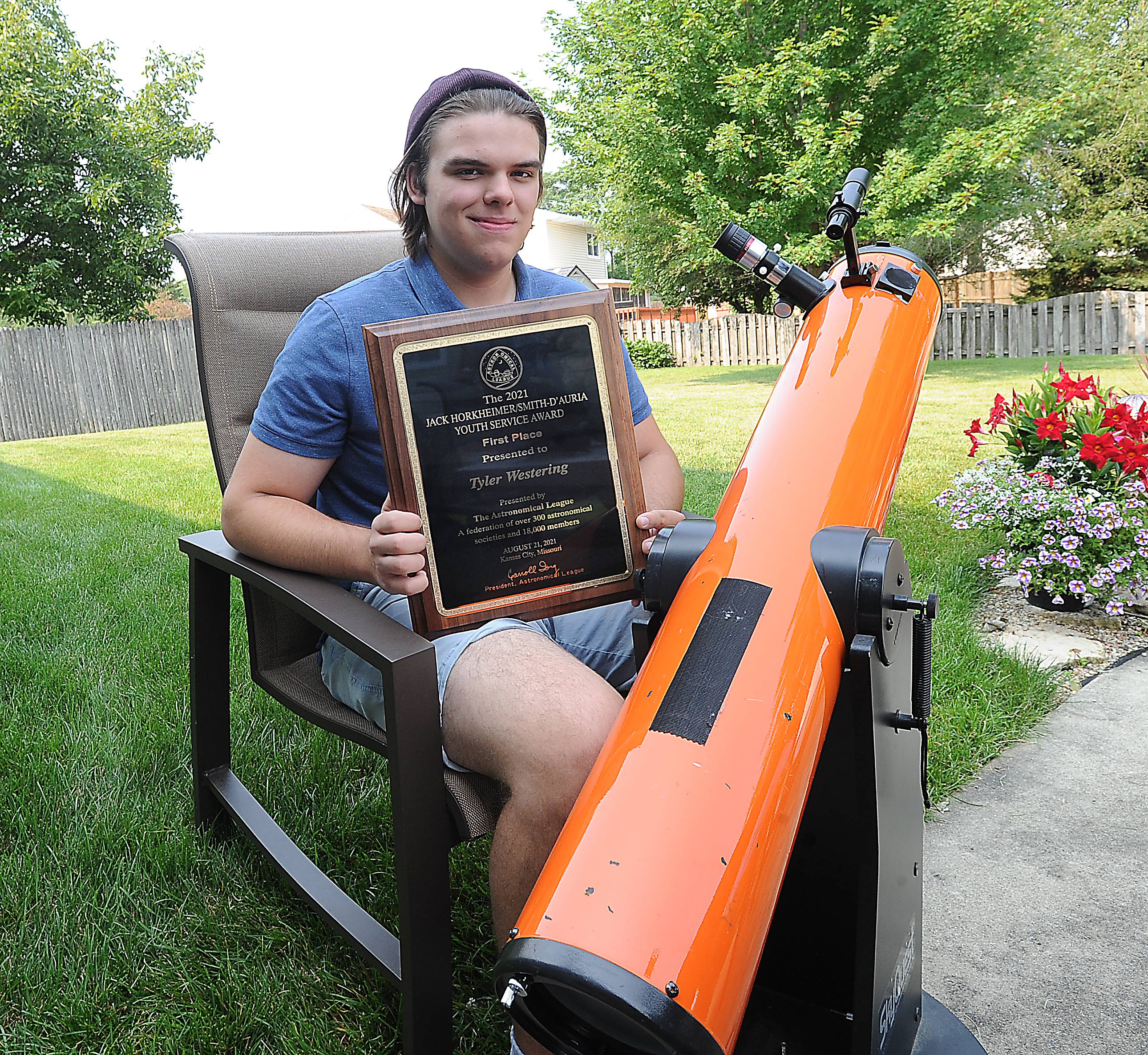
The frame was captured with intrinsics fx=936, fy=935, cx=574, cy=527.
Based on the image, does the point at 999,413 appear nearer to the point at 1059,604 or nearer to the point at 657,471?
the point at 1059,604

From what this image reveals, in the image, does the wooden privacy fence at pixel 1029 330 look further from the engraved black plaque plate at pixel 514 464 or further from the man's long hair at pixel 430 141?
the engraved black plaque plate at pixel 514 464

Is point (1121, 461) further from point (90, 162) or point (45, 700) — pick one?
point (90, 162)

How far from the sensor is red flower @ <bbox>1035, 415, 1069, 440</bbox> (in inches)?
139

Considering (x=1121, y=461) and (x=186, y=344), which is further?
(x=186, y=344)

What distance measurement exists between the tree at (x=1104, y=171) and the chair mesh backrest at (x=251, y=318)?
1846cm

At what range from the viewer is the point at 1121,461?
3.38 metres

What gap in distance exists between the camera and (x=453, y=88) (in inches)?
64.2

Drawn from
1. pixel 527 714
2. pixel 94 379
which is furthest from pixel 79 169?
pixel 527 714

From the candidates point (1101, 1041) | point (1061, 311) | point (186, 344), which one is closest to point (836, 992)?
point (1101, 1041)

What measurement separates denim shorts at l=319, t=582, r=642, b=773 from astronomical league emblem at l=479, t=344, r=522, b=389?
15.4 inches

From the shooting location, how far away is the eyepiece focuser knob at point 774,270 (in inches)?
60.0

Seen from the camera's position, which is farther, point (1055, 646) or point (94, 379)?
point (94, 379)

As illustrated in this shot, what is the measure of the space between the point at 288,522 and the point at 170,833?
0.97 metres

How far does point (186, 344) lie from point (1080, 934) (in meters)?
13.6
